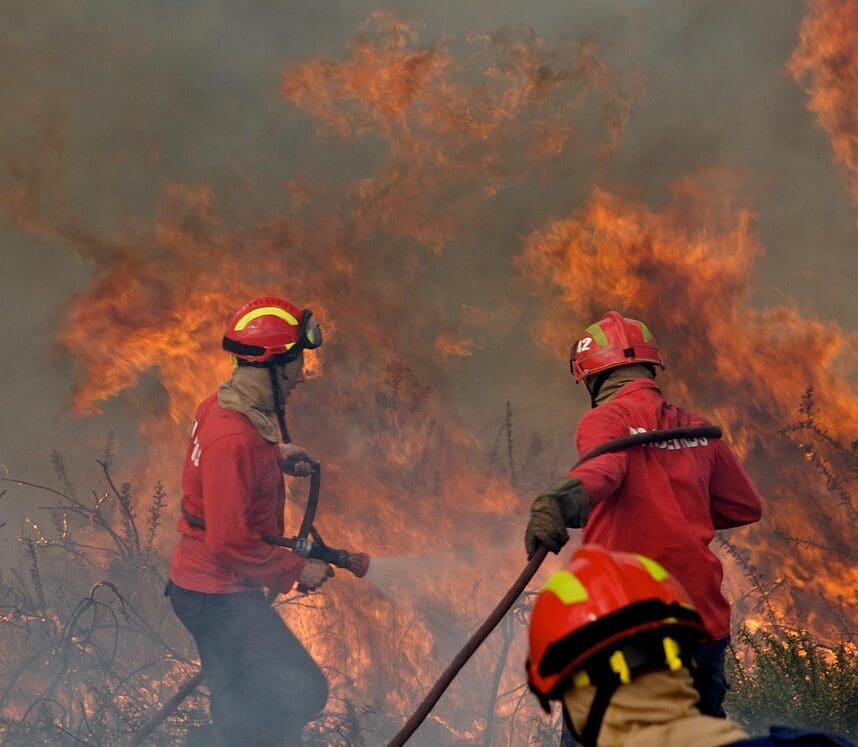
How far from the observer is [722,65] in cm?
682

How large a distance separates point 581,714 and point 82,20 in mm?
9619

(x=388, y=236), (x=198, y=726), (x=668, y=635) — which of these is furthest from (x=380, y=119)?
(x=668, y=635)

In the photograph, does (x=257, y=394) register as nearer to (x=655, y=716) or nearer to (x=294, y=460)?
(x=294, y=460)

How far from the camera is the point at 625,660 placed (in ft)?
4.77

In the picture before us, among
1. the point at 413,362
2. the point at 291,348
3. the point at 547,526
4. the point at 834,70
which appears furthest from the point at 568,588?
the point at 413,362

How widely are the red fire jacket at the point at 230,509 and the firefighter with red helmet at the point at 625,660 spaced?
2.90 meters

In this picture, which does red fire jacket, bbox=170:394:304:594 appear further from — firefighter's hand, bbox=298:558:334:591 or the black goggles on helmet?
the black goggles on helmet

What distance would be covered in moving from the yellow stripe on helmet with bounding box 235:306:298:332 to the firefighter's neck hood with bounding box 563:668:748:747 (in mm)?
3532

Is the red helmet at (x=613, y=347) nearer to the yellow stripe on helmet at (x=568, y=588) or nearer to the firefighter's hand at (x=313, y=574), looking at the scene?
the yellow stripe on helmet at (x=568, y=588)

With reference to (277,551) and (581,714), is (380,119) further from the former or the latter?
(581,714)

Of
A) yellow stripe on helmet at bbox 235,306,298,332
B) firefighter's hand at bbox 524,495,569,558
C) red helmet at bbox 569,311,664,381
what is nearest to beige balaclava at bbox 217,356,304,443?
yellow stripe on helmet at bbox 235,306,298,332

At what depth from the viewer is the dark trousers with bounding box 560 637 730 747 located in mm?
2652

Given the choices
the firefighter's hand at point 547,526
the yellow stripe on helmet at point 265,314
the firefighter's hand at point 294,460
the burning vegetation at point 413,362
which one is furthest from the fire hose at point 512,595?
the burning vegetation at point 413,362

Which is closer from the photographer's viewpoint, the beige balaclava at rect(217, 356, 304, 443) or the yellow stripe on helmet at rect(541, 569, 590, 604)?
the yellow stripe on helmet at rect(541, 569, 590, 604)
